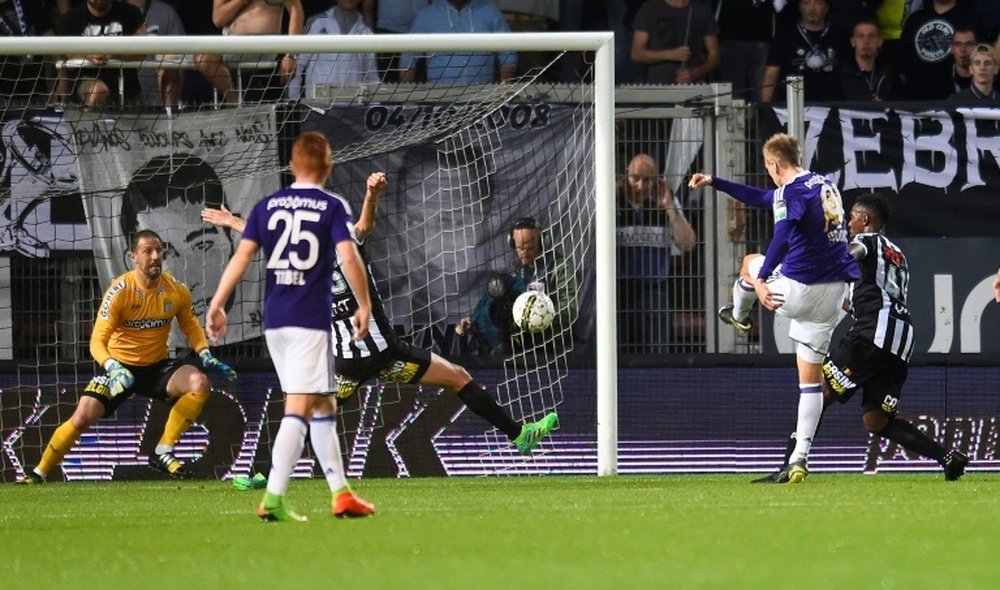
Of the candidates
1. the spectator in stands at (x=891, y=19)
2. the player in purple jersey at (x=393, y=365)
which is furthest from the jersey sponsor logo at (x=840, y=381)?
the spectator in stands at (x=891, y=19)

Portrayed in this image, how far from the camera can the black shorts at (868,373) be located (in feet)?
37.4

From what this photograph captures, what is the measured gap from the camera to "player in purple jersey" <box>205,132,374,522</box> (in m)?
7.86

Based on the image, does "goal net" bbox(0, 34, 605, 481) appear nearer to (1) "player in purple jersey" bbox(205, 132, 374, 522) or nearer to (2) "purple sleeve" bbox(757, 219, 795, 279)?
(2) "purple sleeve" bbox(757, 219, 795, 279)

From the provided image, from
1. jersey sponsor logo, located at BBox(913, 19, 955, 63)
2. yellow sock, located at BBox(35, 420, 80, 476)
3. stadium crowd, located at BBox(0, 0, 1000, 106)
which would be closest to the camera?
yellow sock, located at BBox(35, 420, 80, 476)

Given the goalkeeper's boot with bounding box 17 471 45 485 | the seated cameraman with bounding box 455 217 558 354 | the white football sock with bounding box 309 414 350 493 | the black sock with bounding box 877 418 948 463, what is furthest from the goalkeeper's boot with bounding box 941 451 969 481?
the goalkeeper's boot with bounding box 17 471 45 485

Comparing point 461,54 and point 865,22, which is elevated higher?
point 865,22

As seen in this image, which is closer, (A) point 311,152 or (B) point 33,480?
(A) point 311,152

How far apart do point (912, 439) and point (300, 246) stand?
16.7ft

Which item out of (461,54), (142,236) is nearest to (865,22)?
(461,54)

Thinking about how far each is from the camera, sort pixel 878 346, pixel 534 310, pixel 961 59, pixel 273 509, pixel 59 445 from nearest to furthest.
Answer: pixel 273 509 → pixel 878 346 → pixel 59 445 → pixel 534 310 → pixel 961 59

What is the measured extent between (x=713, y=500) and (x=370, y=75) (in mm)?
6488

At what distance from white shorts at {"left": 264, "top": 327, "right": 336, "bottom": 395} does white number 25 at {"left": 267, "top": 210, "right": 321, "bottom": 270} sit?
30cm

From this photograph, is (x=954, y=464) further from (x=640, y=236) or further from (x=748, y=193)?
(x=640, y=236)

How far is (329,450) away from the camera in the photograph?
26.5 ft
